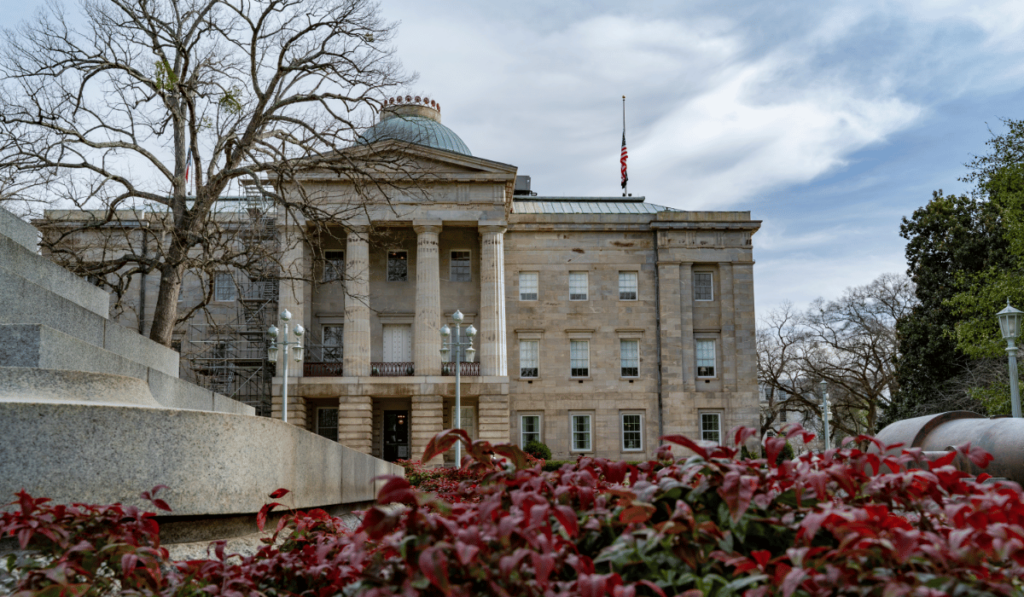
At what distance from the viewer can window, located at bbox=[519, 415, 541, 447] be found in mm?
48188

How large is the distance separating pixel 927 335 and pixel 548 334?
19.7m

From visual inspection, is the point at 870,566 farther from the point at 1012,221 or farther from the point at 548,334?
the point at 548,334

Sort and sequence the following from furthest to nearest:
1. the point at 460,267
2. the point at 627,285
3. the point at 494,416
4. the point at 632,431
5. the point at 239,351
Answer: the point at 627,285 < the point at 632,431 < the point at 460,267 < the point at 239,351 < the point at 494,416

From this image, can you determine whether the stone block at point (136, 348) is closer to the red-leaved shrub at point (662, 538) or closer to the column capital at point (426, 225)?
the red-leaved shrub at point (662, 538)

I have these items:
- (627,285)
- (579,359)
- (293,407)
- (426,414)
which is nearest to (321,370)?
(293,407)

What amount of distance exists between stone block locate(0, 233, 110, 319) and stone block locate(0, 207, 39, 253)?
1.04ft

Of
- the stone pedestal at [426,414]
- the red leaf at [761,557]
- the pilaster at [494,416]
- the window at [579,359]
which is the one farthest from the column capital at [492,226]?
the red leaf at [761,557]

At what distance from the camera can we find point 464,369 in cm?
4447

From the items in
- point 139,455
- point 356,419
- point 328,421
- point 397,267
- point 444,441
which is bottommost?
point 328,421

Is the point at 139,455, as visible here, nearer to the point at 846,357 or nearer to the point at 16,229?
the point at 16,229

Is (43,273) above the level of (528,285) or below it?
below

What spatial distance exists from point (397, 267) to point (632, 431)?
52.9ft

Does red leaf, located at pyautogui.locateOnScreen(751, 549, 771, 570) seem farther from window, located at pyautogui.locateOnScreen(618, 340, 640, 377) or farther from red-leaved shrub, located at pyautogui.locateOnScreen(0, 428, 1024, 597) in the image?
window, located at pyautogui.locateOnScreen(618, 340, 640, 377)

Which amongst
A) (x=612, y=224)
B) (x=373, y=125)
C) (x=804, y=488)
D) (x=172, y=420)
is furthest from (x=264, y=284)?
(x=804, y=488)
